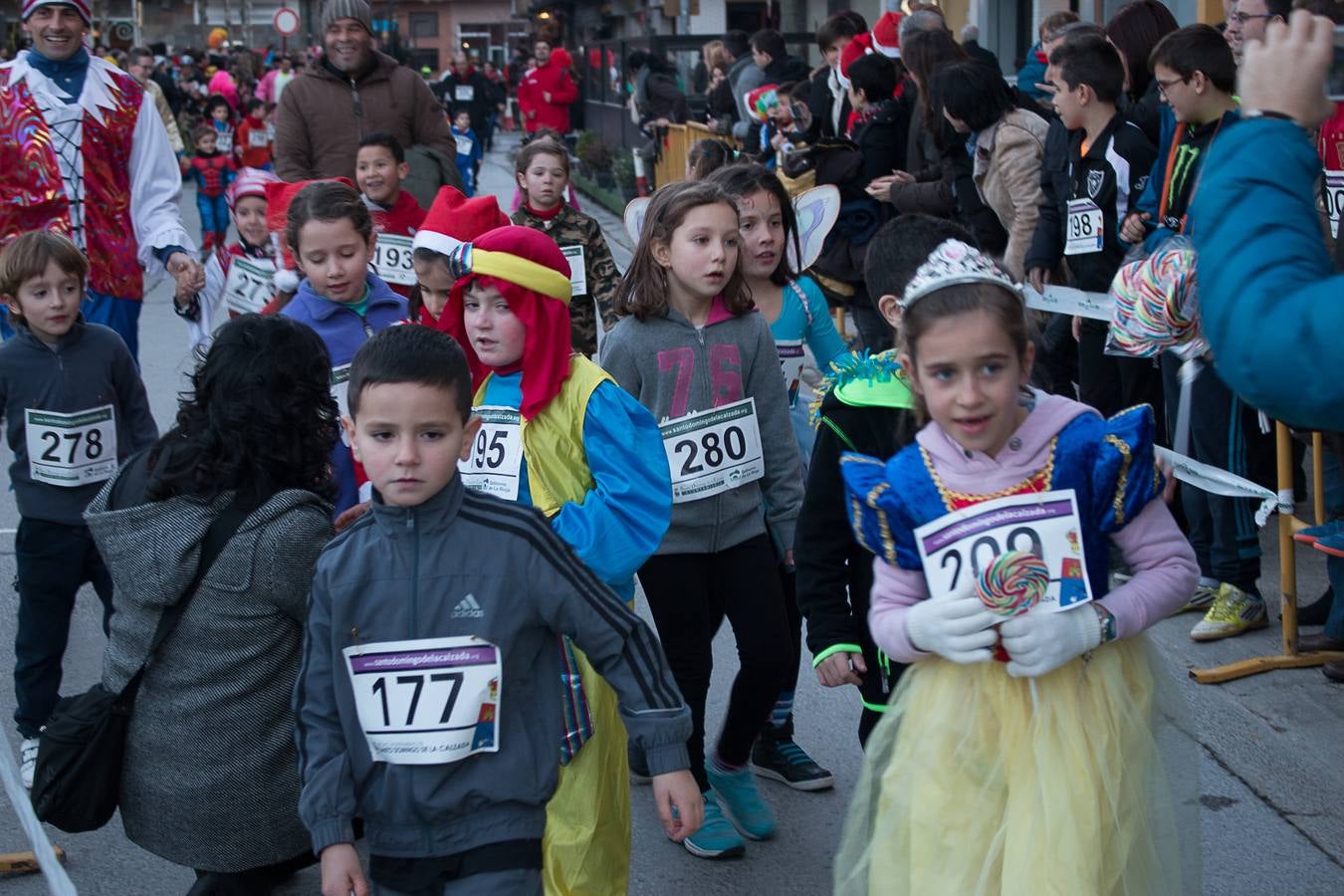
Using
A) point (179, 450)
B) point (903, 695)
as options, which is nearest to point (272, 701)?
point (179, 450)

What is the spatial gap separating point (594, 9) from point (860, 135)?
3087 cm

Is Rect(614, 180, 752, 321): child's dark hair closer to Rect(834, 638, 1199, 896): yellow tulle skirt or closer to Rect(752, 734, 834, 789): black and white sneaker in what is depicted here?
Rect(752, 734, 834, 789): black and white sneaker

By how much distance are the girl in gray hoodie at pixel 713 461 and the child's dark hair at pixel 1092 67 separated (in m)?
2.78

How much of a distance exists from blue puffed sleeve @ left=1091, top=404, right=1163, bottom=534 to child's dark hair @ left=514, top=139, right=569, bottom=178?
449cm

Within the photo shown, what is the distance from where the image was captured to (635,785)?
4.70 meters

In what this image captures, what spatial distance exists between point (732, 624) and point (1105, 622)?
159cm

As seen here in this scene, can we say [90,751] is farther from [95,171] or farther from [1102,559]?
[95,171]

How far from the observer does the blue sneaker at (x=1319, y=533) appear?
4.68m

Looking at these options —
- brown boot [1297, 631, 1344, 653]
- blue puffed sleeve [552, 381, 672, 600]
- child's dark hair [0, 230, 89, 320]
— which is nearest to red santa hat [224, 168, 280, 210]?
child's dark hair [0, 230, 89, 320]

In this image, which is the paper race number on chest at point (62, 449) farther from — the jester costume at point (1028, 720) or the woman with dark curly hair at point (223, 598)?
the jester costume at point (1028, 720)

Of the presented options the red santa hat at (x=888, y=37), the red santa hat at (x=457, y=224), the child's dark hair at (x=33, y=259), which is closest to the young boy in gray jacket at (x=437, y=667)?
the red santa hat at (x=457, y=224)

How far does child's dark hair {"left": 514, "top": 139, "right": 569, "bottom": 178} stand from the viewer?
6.96 m

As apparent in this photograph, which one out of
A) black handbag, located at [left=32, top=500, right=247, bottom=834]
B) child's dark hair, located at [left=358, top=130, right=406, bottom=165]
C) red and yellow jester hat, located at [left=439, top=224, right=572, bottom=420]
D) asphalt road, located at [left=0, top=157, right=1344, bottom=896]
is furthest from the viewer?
child's dark hair, located at [left=358, top=130, right=406, bottom=165]

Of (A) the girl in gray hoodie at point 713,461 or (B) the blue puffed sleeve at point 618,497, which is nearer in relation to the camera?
(B) the blue puffed sleeve at point 618,497
